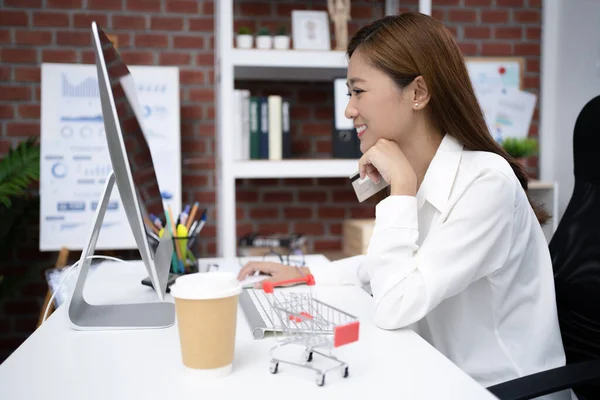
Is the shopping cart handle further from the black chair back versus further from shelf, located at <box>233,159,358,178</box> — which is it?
shelf, located at <box>233,159,358,178</box>

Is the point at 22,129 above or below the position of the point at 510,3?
below

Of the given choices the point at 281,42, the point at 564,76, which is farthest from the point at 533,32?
the point at 281,42

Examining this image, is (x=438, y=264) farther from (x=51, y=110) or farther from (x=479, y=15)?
(x=479, y=15)

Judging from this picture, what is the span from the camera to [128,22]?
2.67m

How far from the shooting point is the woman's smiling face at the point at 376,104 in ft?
3.91

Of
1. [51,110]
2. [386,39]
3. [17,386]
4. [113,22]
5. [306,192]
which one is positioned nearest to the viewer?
[17,386]

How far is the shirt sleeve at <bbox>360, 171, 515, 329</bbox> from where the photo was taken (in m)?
0.97

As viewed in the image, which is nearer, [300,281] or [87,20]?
[300,281]

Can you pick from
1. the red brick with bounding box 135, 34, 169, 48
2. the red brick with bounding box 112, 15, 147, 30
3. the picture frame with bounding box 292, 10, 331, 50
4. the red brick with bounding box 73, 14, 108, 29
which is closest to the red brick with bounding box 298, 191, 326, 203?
the picture frame with bounding box 292, 10, 331, 50

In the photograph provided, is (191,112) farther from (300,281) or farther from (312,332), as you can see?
(312,332)

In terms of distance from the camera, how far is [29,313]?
268 cm

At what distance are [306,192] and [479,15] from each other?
133 cm

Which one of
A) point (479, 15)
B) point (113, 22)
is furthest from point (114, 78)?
point (479, 15)

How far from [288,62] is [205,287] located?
175 centimetres
